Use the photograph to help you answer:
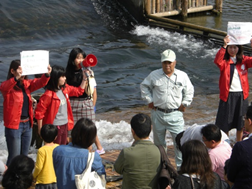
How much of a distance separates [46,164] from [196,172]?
1.73 metres

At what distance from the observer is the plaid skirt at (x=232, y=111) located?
658cm

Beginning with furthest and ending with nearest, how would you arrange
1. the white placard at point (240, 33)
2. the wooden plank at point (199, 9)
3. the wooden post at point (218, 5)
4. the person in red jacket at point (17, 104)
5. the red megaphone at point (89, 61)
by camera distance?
the wooden post at point (218, 5) < the wooden plank at point (199, 9) < the white placard at point (240, 33) < the red megaphone at point (89, 61) < the person in red jacket at point (17, 104)

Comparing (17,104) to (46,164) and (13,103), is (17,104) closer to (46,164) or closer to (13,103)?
(13,103)

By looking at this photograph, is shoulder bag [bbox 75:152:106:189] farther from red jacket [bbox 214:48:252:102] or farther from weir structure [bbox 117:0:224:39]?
weir structure [bbox 117:0:224:39]

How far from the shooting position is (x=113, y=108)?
11180 mm

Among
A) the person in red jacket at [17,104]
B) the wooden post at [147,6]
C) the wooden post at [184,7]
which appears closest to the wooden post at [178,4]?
the wooden post at [184,7]

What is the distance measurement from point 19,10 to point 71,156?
609 inches

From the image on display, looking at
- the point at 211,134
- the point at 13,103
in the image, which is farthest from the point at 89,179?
the point at 13,103

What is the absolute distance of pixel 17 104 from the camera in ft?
18.2

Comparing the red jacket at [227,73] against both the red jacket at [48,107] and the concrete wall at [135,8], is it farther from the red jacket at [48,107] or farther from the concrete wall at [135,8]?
the concrete wall at [135,8]

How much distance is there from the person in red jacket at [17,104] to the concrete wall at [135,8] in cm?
1274

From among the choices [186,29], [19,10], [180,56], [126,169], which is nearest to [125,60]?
[180,56]

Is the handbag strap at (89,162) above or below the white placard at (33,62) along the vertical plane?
below

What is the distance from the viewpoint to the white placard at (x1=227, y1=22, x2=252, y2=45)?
20.6ft
